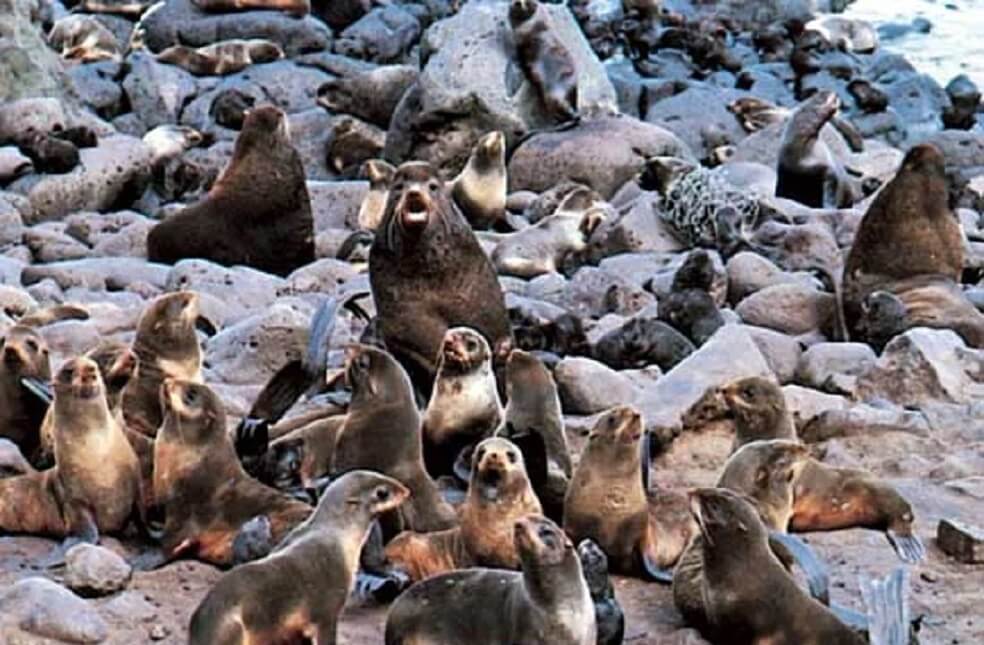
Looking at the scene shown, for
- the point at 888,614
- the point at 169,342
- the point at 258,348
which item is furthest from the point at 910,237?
the point at 888,614

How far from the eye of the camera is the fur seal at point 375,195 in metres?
13.8

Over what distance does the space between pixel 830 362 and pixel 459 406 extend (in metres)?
2.80

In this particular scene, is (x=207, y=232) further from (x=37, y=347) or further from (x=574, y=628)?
(x=574, y=628)

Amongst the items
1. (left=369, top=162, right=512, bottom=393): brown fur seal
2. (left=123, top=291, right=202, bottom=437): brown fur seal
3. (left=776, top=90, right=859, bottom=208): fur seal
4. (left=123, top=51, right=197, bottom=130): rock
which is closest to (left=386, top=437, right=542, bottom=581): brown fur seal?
(left=123, top=291, right=202, bottom=437): brown fur seal

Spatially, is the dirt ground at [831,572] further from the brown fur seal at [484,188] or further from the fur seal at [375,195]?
the brown fur seal at [484,188]

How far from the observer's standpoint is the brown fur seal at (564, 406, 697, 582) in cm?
626

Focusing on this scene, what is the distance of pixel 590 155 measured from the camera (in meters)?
15.6

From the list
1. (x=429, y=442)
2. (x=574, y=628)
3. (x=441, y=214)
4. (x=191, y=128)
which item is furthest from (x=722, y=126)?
(x=574, y=628)

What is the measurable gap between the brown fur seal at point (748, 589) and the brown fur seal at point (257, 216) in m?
7.01

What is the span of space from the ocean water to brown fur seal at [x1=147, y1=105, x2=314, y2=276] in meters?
19.1

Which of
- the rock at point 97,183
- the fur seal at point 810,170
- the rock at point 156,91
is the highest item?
the fur seal at point 810,170

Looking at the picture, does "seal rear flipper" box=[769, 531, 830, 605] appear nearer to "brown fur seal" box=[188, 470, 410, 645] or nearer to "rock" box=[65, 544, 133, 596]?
"brown fur seal" box=[188, 470, 410, 645]

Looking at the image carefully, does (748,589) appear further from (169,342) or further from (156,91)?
(156,91)

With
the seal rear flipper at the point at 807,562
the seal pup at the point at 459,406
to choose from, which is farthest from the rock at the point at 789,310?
the seal rear flipper at the point at 807,562
